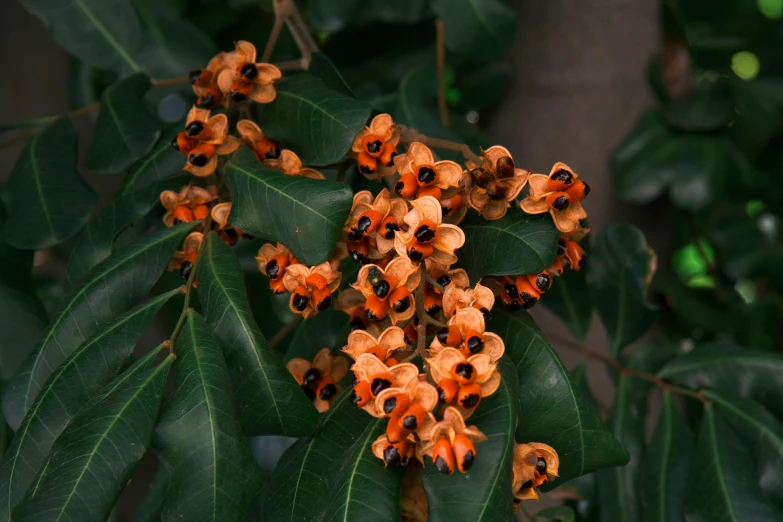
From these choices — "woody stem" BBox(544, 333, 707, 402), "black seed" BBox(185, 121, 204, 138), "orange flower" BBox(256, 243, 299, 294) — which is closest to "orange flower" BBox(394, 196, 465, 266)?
"orange flower" BBox(256, 243, 299, 294)

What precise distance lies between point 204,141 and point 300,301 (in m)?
0.17

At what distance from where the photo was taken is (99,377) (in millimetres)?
592

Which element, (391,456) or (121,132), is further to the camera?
(121,132)

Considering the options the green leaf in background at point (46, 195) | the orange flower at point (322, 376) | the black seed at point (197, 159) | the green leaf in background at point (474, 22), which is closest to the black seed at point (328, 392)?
the orange flower at point (322, 376)

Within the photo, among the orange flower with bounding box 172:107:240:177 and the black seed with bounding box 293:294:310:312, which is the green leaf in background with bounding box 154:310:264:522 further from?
the orange flower with bounding box 172:107:240:177

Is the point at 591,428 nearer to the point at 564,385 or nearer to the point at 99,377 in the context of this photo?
the point at 564,385

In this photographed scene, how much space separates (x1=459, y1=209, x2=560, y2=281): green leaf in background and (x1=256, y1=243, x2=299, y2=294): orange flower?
14cm

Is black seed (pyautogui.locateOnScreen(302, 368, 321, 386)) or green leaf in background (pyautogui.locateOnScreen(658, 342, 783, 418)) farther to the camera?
green leaf in background (pyautogui.locateOnScreen(658, 342, 783, 418))

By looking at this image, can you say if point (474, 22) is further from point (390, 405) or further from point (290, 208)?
point (390, 405)

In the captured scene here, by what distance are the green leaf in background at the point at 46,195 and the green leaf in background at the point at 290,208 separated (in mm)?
241

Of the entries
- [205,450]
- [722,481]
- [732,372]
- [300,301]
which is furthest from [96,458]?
[732,372]

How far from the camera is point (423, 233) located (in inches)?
20.9

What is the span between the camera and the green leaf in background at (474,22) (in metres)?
0.93

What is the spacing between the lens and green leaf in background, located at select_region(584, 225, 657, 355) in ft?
2.87
